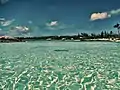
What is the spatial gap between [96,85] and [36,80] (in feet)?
9.22

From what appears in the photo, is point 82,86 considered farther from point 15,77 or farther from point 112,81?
point 15,77

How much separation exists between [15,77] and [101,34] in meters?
124

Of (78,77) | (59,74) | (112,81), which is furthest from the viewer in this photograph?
(59,74)

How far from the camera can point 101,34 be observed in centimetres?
13238

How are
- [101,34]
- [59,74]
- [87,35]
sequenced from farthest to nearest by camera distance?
[87,35], [101,34], [59,74]

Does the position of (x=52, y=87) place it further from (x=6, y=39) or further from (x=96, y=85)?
(x=6, y=39)

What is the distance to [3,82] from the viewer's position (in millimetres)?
10336

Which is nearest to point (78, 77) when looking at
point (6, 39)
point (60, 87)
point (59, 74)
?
point (59, 74)

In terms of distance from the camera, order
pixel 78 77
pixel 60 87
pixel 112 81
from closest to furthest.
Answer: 1. pixel 60 87
2. pixel 112 81
3. pixel 78 77

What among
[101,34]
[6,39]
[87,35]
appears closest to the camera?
[6,39]

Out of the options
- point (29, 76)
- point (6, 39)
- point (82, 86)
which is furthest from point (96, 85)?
point (6, 39)

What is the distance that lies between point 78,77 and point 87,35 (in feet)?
452

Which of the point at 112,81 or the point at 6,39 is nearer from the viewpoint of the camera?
the point at 112,81

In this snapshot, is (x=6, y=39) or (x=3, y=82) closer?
(x=3, y=82)
